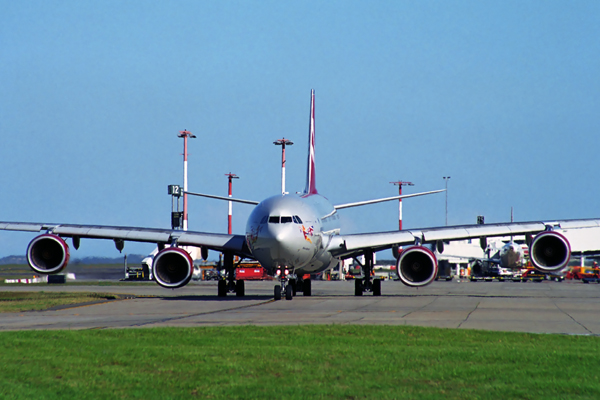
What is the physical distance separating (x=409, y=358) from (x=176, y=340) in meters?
4.72

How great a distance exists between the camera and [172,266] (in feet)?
103

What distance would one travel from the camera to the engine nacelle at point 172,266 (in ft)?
102

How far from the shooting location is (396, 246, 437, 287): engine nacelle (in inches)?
1206

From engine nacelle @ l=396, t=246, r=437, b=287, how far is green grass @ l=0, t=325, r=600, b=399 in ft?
50.6

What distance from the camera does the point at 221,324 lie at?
18094mm

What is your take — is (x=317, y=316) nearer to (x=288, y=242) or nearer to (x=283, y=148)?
(x=288, y=242)

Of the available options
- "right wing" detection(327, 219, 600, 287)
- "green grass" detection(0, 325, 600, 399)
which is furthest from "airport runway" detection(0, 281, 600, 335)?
"right wing" detection(327, 219, 600, 287)

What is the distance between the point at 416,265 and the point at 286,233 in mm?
6097

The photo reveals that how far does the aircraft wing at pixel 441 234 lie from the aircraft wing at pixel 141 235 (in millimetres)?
4487

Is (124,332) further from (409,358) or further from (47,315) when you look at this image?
(47,315)

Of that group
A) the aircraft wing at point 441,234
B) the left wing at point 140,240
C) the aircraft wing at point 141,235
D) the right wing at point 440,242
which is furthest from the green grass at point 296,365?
the aircraft wing at point 441,234

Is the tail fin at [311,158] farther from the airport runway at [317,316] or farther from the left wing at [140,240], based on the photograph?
the airport runway at [317,316]

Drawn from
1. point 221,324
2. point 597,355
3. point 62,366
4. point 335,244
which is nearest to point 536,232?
point 335,244

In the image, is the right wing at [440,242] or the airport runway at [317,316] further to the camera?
the right wing at [440,242]
